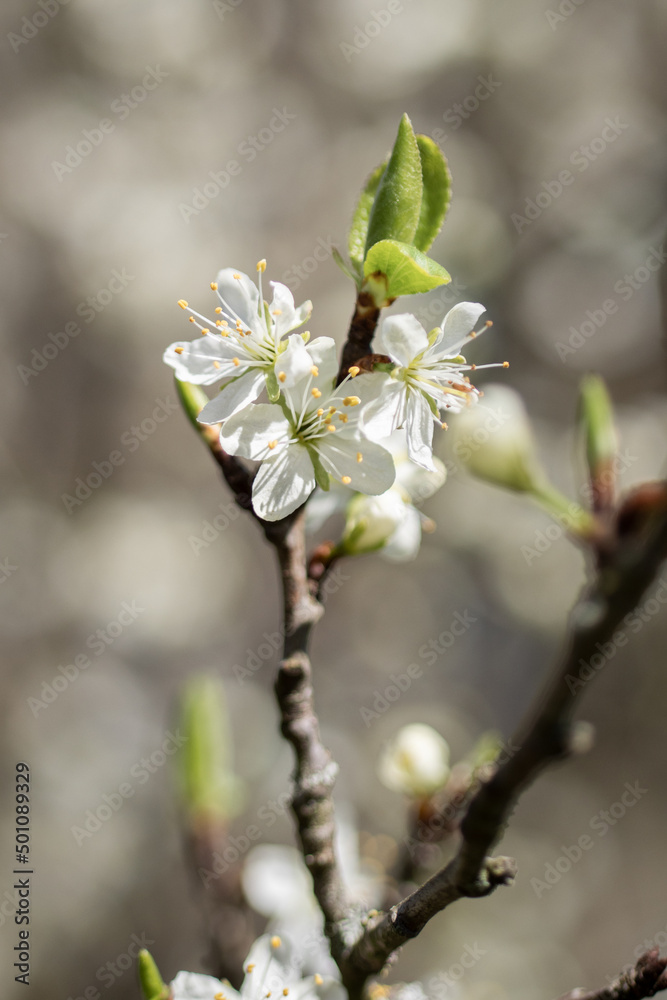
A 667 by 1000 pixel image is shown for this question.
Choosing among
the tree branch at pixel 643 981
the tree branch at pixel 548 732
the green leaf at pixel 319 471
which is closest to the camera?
the tree branch at pixel 548 732

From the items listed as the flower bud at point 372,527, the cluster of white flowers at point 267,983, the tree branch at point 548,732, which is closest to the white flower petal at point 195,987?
the cluster of white flowers at point 267,983

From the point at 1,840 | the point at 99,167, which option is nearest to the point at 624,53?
the point at 99,167

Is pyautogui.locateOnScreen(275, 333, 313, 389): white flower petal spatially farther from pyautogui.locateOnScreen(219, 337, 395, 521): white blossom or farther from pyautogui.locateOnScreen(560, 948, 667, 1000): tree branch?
pyautogui.locateOnScreen(560, 948, 667, 1000): tree branch

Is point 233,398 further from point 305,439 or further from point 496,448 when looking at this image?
point 496,448

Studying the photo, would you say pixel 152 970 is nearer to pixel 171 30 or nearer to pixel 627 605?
pixel 627 605

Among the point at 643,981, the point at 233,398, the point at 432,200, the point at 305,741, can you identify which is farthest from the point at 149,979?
the point at 432,200

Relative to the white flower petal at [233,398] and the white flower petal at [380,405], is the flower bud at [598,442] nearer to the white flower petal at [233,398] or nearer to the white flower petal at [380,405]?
the white flower petal at [380,405]
